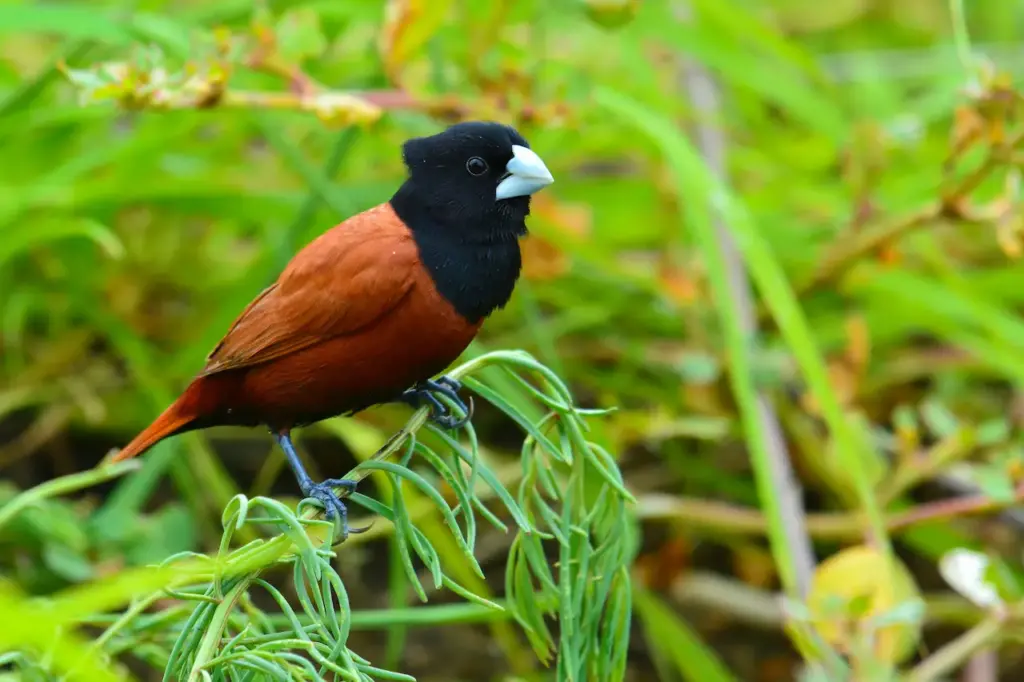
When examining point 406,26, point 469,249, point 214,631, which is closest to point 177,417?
point 469,249

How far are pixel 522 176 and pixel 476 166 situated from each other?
0.06 meters

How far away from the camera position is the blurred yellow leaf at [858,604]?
4.97 feet

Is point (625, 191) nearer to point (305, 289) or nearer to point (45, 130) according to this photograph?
point (45, 130)

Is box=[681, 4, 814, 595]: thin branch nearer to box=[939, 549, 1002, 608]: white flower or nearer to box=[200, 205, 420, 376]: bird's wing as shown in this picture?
box=[939, 549, 1002, 608]: white flower

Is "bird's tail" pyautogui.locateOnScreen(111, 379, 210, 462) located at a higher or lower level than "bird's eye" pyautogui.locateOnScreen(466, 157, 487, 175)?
A: lower

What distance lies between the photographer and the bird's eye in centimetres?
129

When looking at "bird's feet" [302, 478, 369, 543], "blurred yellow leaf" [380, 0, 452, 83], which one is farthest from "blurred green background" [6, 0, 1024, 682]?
"bird's feet" [302, 478, 369, 543]

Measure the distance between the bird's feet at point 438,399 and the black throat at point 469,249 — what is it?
0.09 m

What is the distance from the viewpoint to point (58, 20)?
1.79 metres

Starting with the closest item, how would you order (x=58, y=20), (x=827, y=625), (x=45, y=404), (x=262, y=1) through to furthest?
(x=827, y=625) → (x=58, y=20) → (x=262, y=1) → (x=45, y=404)

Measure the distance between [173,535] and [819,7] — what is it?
2.16 metres

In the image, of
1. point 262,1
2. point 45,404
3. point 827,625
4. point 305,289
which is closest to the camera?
point 305,289

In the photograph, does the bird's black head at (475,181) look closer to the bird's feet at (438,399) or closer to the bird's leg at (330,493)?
the bird's feet at (438,399)

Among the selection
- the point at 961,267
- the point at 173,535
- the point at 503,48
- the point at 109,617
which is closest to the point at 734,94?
the point at 961,267
